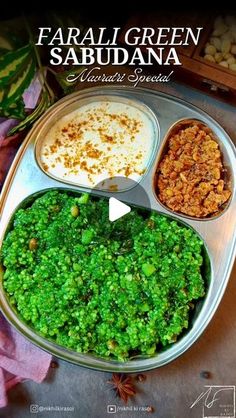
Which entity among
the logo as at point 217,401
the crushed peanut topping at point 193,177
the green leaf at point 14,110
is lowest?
the logo as at point 217,401

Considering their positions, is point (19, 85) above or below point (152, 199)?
above

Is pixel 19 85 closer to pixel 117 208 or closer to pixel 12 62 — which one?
pixel 12 62

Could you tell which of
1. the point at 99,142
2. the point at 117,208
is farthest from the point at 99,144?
the point at 117,208

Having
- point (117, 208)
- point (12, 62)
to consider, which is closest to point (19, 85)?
point (12, 62)

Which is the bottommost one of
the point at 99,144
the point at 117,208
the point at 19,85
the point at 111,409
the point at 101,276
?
the point at 111,409

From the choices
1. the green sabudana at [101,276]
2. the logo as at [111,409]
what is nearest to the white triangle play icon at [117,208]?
the green sabudana at [101,276]

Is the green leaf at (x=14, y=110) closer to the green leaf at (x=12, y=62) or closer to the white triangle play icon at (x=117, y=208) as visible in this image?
the green leaf at (x=12, y=62)

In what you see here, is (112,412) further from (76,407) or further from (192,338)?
(192,338)

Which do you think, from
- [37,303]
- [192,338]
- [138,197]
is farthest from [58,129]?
[192,338]
